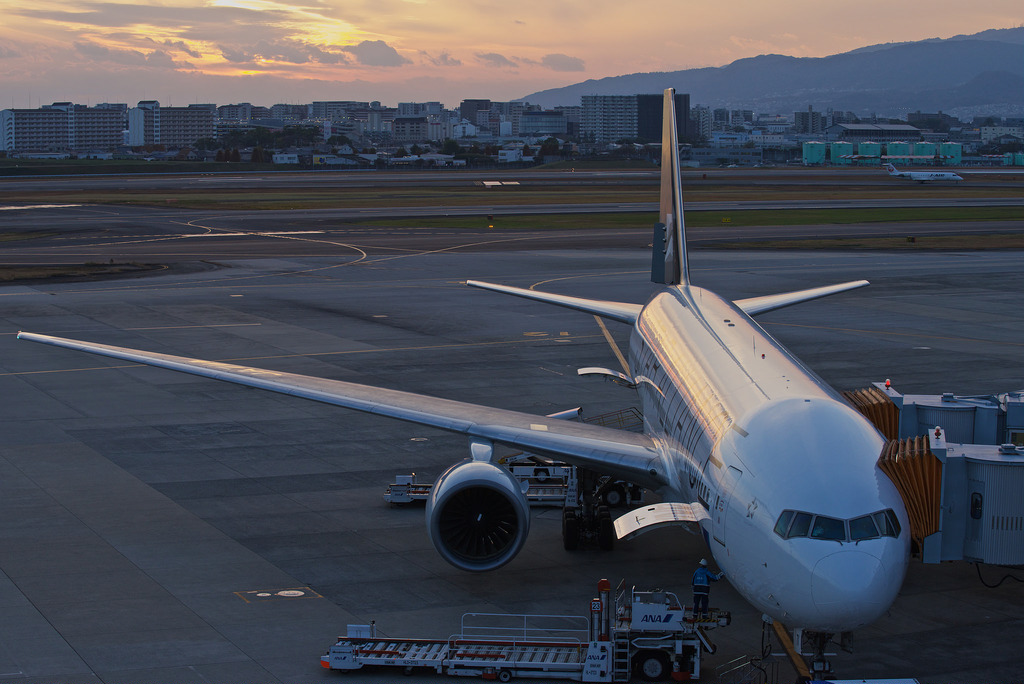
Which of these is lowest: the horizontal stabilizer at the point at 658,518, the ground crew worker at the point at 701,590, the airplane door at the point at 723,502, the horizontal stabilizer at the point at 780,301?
the ground crew worker at the point at 701,590

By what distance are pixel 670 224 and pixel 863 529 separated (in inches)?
806


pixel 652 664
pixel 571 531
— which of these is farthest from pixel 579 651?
pixel 571 531

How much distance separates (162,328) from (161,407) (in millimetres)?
15072

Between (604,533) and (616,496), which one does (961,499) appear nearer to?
(604,533)

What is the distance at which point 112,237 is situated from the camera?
92500 millimetres

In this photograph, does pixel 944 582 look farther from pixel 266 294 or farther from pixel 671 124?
pixel 266 294

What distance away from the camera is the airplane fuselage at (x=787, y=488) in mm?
13742

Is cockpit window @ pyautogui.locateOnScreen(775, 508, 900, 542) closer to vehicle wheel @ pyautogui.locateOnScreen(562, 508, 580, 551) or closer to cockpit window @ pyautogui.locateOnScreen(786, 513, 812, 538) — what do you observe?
cockpit window @ pyautogui.locateOnScreen(786, 513, 812, 538)

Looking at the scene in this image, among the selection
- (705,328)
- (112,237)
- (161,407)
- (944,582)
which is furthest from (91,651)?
(112,237)

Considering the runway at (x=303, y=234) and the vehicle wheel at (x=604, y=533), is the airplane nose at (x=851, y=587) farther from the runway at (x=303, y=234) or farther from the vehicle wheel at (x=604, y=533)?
the runway at (x=303, y=234)

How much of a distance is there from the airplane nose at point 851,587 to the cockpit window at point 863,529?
250 millimetres

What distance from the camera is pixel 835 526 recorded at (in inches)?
550

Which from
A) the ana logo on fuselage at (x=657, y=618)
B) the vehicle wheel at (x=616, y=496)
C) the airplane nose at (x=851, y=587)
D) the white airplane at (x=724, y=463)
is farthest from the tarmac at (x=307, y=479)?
the airplane nose at (x=851, y=587)

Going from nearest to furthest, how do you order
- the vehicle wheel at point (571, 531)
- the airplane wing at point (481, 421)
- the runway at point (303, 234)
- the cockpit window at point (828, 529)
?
the cockpit window at point (828, 529), the airplane wing at point (481, 421), the vehicle wheel at point (571, 531), the runway at point (303, 234)
